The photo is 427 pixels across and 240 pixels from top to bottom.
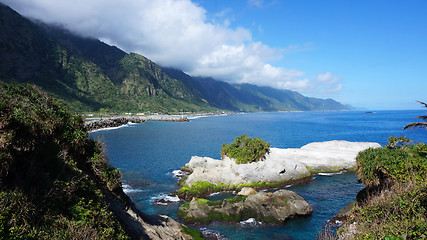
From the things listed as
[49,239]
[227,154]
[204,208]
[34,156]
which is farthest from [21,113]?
[227,154]

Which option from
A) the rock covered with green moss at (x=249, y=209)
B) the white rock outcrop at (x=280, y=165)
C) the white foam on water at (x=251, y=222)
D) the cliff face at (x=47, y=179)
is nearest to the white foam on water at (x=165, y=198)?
the white rock outcrop at (x=280, y=165)

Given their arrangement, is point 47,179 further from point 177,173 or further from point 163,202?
point 177,173

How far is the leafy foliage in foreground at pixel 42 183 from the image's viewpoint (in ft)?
32.8

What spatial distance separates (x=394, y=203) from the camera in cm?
1384

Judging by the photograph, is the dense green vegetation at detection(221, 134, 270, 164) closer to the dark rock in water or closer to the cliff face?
the dark rock in water

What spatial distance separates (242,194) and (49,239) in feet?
95.8

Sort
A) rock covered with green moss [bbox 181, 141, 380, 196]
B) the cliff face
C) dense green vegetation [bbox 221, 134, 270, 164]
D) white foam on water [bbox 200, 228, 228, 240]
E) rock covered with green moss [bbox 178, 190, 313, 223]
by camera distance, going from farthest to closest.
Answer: dense green vegetation [bbox 221, 134, 270, 164] → rock covered with green moss [bbox 181, 141, 380, 196] → rock covered with green moss [bbox 178, 190, 313, 223] → white foam on water [bbox 200, 228, 228, 240] → the cliff face

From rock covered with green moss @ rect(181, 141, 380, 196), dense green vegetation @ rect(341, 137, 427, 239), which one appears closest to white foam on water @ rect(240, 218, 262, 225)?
rock covered with green moss @ rect(181, 141, 380, 196)

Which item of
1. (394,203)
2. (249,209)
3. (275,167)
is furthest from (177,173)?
(394,203)

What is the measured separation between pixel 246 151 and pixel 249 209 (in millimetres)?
17465

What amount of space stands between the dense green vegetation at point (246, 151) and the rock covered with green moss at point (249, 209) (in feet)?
45.6

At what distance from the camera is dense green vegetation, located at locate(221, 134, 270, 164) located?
1831 inches

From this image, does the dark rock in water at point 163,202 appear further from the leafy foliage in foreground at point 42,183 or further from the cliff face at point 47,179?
the leafy foliage in foreground at point 42,183

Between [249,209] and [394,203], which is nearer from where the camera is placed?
[394,203]
